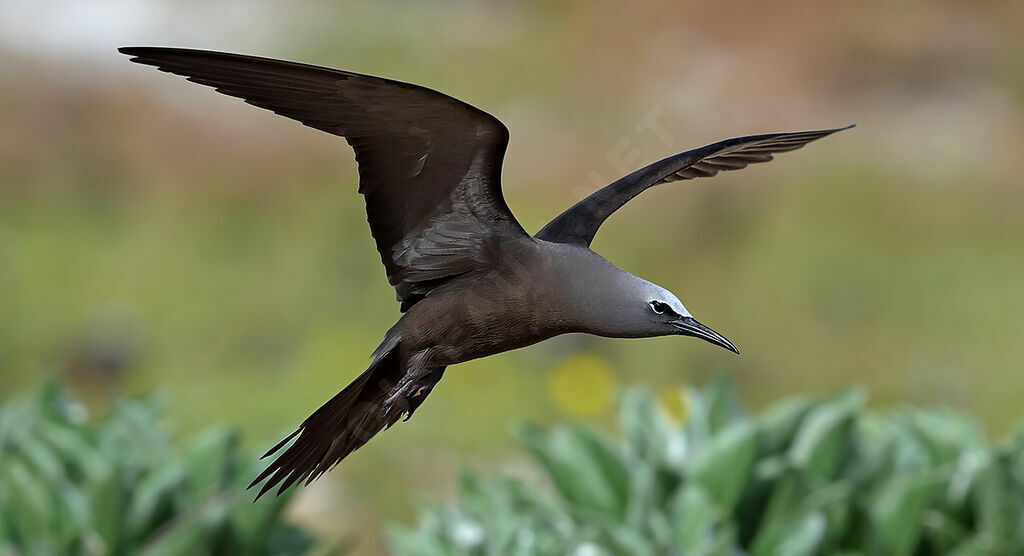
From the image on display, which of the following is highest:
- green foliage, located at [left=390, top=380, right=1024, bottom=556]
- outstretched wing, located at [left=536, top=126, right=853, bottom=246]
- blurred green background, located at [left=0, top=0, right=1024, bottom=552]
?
blurred green background, located at [left=0, top=0, right=1024, bottom=552]

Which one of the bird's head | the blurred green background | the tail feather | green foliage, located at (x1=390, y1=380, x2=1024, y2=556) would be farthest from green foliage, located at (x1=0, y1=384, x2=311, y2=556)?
the bird's head

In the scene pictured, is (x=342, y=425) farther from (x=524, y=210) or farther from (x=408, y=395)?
(x=524, y=210)

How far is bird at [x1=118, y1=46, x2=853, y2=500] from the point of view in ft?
2.57

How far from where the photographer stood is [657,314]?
0.77 m

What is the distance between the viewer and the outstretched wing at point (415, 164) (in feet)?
2.84

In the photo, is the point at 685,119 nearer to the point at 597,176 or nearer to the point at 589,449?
the point at 589,449

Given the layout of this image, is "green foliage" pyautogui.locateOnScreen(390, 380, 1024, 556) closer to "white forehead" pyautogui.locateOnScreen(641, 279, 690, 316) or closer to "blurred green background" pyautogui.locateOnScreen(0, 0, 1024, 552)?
"white forehead" pyautogui.locateOnScreen(641, 279, 690, 316)

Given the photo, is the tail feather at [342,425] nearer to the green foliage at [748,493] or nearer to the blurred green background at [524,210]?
the green foliage at [748,493]

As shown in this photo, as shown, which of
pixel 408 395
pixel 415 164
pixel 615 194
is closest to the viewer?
pixel 408 395

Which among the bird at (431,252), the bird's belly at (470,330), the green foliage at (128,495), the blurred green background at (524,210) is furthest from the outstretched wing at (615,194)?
the blurred green background at (524,210)

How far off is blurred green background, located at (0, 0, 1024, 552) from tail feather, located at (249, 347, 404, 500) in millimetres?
4088

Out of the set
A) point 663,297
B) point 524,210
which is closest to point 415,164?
point 663,297

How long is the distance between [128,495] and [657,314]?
2.30 m

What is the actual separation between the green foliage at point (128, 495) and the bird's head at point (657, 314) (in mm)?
2086
